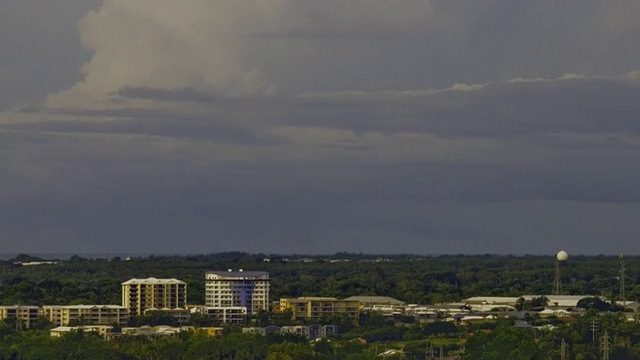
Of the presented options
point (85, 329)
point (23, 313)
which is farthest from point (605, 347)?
point (23, 313)

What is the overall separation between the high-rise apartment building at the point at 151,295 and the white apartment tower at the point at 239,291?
2.94 meters

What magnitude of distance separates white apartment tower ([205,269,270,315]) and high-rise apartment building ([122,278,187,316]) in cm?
294

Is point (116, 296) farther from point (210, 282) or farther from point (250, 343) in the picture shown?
point (250, 343)

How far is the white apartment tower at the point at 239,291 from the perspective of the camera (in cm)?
16488

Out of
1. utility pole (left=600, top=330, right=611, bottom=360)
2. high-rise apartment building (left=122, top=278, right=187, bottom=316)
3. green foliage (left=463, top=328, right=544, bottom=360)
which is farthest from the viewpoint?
high-rise apartment building (left=122, top=278, right=187, bottom=316)

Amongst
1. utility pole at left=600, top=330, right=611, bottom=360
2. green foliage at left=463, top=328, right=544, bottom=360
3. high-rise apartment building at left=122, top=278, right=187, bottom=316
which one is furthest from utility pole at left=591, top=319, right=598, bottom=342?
high-rise apartment building at left=122, top=278, right=187, bottom=316

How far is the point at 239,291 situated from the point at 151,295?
8617 millimetres

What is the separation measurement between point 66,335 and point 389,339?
79.6 feet

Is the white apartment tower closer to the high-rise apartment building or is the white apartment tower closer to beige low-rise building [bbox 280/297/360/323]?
the high-rise apartment building

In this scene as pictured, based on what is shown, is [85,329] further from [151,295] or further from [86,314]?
[151,295]

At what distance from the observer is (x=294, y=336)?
11075cm

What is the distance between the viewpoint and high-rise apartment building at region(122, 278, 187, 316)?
16062 centimetres

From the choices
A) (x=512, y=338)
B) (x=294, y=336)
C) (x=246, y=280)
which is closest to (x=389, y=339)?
(x=294, y=336)

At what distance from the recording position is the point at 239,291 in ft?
547
